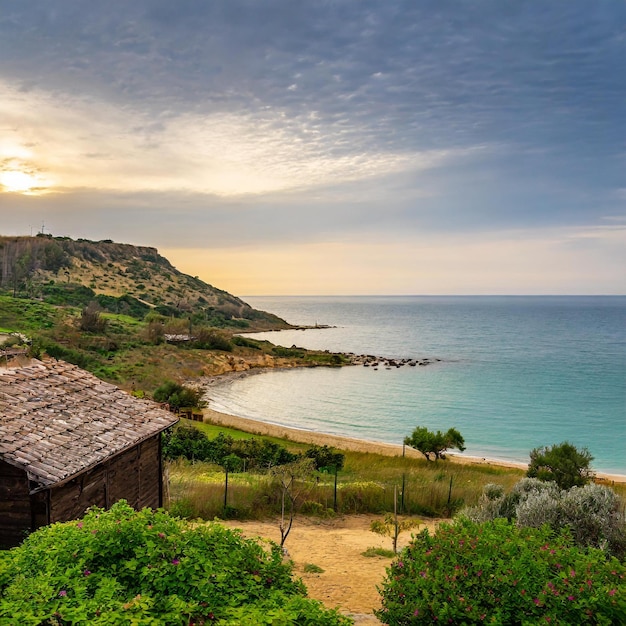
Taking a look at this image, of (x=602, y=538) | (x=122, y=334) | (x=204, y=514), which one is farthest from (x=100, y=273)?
(x=602, y=538)

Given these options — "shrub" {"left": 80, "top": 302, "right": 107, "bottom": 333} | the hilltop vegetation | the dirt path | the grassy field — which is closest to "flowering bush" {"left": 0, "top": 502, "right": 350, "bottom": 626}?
the dirt path

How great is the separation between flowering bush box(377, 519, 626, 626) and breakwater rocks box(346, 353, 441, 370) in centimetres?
7886

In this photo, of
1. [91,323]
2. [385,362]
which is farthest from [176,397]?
[385,362]

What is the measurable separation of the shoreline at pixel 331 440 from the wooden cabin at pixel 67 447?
81.5ft

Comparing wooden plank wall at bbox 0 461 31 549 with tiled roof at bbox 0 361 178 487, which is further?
wooden plank wall at bbox 0 461 31 549

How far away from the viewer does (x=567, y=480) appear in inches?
949

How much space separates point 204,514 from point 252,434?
71.7 ft

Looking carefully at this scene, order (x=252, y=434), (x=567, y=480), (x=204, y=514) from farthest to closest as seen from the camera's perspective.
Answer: (x=252, y=434)
(x=567, y=480)
(x=204, y=514)

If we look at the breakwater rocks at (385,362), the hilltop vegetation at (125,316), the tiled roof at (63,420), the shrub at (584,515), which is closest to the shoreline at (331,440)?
the hilltop vegetation at (125,316)

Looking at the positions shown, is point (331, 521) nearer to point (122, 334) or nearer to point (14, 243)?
point (122, 334)

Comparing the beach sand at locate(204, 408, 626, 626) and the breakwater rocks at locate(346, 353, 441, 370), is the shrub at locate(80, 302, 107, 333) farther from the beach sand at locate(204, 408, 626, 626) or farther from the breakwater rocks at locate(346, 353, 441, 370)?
the beach sand at locate(204, 408, 626, 626)

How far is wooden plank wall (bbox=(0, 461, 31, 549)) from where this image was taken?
10516 millimetres

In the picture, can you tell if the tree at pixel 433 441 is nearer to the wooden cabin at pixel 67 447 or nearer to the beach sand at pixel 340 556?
the beach sand at pixel 340 556

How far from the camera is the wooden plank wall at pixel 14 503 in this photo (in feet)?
34.5
